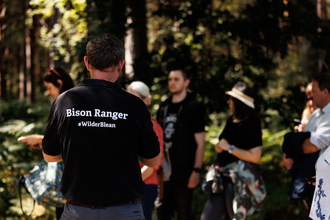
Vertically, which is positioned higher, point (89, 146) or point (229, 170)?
point (89, 146)

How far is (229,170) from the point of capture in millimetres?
3668

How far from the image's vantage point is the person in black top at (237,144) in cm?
362

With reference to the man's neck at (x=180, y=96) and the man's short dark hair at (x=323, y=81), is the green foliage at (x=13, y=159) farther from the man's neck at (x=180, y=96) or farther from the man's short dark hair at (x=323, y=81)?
the man's short dark hair at (x=323, y=81)

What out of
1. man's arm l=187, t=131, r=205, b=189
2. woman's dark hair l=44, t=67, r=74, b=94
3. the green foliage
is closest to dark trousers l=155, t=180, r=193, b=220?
man's arm l=187, t=131, r=205, b=189

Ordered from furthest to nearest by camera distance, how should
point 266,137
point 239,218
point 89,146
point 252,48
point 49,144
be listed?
point 266,137 < point 252,48 < point 239,218 < point 49,144 < point 89,146

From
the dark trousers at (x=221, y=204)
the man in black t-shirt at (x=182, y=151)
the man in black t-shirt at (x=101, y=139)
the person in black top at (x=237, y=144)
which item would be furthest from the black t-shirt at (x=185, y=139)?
the man in black t-shirt at (x=101, y=139)

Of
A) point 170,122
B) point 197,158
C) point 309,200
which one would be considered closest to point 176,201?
point 197,158

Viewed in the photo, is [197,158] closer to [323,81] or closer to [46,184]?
[323,81]

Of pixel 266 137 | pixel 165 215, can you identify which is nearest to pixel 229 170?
pixel 165 215

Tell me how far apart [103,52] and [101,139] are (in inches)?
23.0

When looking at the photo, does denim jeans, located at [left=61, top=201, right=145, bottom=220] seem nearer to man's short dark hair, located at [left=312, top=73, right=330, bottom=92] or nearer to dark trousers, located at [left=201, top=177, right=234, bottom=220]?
dark trousers, located at [left=201, top=177, right=234, bottom=220]

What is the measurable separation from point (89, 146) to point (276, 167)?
5.99m

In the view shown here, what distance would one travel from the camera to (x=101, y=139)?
6.42 ft

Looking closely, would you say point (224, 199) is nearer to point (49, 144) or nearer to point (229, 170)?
point (229, 170)
